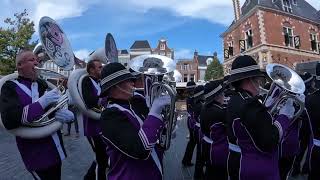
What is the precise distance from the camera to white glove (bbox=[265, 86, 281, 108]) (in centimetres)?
347

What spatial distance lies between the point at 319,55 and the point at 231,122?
41.2 meters

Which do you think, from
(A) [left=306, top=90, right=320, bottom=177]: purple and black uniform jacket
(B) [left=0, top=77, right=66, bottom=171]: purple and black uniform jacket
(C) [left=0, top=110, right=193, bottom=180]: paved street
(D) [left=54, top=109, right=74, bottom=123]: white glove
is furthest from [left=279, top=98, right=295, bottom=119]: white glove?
(C) [left=0, top=110, right=193, bottom=180]: paved street

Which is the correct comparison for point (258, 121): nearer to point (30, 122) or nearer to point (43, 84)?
point (30, 122)

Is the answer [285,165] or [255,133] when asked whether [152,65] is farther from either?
[285,165]

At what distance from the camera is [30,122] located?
3.89m

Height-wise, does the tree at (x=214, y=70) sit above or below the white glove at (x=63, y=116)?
above

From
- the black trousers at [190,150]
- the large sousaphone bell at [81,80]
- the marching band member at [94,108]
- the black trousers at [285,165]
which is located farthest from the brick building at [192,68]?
the black trousers at [285,165]

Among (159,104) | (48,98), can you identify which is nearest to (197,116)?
(48,98)

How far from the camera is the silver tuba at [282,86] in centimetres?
337

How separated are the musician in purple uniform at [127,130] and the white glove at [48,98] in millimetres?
1068

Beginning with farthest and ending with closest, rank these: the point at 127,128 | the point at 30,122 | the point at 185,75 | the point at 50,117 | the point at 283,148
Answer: the point at 185,75
the point at 283,148
the point at 50,117
the point at 30,122
the point at 127,128

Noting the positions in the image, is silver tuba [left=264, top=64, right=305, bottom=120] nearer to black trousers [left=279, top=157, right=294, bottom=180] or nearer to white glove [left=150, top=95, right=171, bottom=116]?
white glove [left=150, top=95, right=171, bottom=116]

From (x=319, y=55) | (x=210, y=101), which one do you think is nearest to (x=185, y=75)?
(x=319, y=55)

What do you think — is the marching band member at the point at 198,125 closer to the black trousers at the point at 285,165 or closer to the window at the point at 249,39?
the black trousers at the point at 285,165
